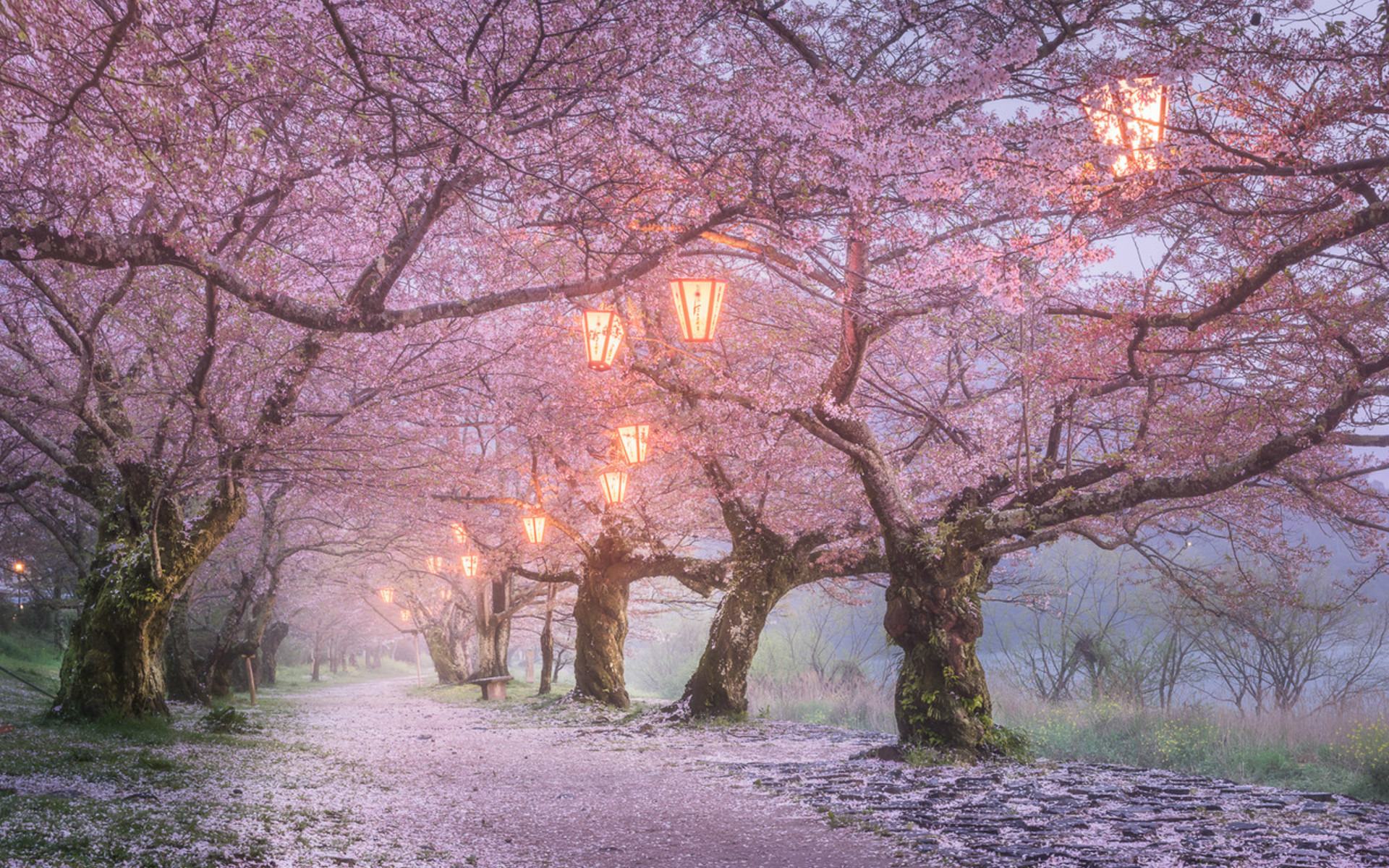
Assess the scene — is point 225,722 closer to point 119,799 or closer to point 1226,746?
point 119,799

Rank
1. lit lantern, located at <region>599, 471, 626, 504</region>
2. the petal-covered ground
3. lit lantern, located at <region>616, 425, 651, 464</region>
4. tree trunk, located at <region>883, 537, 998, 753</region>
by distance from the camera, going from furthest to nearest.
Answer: lit lantern, located at <region>599, 471, 626, 504</region> → lit lantern, located at <region>616, 425, 651, 464</region> → tree trunk, located at <region>883, 537, 998, 753</region> → the petal-covered ground

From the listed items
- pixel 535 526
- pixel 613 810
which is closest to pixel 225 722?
pixel 535 526

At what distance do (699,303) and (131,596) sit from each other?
310 inches

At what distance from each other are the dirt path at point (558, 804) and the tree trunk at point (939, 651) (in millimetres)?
1370

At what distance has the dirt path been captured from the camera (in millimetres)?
4777

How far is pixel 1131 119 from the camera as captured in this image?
506 centimetres

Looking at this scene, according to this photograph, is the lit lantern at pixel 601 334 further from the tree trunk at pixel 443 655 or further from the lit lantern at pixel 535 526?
the tree trunk at pixel 443 655

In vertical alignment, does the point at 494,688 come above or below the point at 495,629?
below

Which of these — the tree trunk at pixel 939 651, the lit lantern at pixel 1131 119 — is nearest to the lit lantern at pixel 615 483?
the tree trunk at pixel 939 651

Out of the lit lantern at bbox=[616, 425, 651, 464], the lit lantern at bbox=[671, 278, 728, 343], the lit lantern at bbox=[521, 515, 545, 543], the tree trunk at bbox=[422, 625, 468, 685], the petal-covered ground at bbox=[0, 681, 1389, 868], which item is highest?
the lit lantern at bbox=[671, 278, 728, 343]

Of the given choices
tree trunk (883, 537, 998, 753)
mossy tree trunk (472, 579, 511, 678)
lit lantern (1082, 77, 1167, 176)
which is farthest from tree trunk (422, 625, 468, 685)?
lit lantern (1082, 77, 1167, 176)

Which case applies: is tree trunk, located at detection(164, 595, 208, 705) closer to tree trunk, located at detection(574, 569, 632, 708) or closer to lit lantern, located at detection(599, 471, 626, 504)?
tree trunk, located at detection(574, 569, 632, 708)

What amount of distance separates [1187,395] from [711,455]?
6.32 meters

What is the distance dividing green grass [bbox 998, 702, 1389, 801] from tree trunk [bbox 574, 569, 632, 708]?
8.09m
